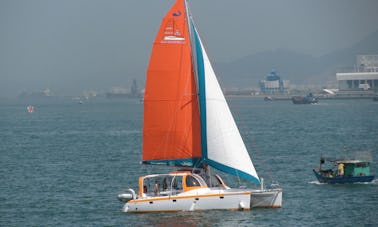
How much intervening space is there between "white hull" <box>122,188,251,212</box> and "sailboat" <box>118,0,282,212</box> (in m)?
1.24

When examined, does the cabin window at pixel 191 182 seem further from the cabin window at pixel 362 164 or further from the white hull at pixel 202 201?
the cabin window at pixel 362 164

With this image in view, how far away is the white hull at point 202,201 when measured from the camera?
51156 millimetres

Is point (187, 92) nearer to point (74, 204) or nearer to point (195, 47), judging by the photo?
point (195, 47)

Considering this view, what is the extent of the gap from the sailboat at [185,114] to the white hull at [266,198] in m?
1.05

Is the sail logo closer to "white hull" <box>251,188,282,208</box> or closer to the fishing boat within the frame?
"white hull" <box>251,188,282,208</box>

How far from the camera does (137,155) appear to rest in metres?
91.1

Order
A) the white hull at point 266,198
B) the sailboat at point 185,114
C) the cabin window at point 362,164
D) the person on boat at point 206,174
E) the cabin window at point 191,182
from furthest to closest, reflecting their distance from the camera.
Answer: the cabin window at point 362,164
the sailboat at point 185,114
the person on boat at point 206,174
the white hull at point 266,198
the cabin window at point 191,182

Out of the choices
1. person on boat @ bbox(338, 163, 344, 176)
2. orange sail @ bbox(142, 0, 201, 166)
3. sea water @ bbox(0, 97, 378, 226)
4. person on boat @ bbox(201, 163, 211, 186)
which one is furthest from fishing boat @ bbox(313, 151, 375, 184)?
orange sail @ bbox(142, 0, 201, 166)

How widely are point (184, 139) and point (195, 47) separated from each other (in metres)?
4.82

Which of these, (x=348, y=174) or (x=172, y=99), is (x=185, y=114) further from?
(x=348, y=174)

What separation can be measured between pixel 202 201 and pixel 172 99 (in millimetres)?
5802

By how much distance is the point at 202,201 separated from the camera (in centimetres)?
5116

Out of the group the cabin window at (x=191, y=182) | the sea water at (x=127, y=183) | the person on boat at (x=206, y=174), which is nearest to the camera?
the sea water at (x=127, y=183)

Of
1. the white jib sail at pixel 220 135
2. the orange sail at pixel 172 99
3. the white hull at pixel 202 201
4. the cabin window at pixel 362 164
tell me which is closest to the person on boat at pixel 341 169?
the cabin window at pixel 362 164
